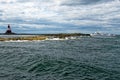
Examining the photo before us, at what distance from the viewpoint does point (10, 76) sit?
24.5m

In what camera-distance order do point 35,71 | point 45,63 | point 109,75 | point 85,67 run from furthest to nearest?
1. point 45,63
2. point 85,67
3. point 35,71
4. point 109,75

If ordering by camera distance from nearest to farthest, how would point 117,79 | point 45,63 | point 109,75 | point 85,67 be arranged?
point 117,79 → point 109,75 → point 85,67 → point 45,63

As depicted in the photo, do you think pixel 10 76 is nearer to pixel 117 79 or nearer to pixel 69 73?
pixel 69 73

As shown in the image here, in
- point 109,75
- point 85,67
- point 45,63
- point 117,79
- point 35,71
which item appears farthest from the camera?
point 45,63

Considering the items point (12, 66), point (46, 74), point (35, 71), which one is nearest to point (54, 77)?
point (46, 74)

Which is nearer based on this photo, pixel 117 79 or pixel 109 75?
pixel 117 79

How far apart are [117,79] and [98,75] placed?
8.32 feet

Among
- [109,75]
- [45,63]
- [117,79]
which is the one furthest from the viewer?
[45,63]

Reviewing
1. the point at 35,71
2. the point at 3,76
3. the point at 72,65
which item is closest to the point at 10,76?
the point at 3,76

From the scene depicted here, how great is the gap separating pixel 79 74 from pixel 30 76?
18.9ft

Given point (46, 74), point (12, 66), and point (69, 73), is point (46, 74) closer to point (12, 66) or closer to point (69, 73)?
point (69, 73)

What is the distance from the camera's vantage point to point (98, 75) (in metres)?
25.9

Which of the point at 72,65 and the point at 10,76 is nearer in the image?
the point at 10,76

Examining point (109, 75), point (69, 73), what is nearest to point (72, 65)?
point (69, 73)
